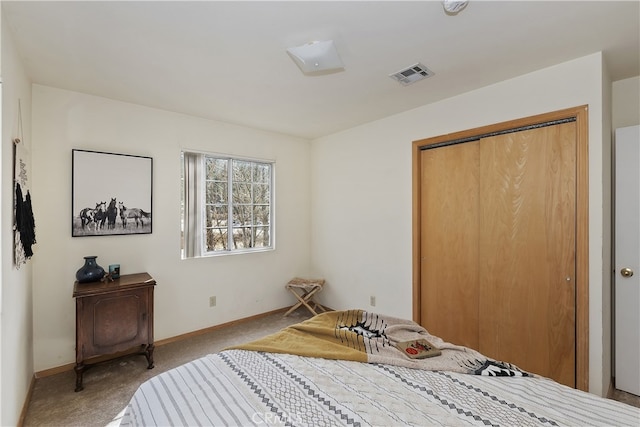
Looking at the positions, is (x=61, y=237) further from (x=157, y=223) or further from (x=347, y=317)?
(x=347, y=317)

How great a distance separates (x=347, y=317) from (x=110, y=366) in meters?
2.32

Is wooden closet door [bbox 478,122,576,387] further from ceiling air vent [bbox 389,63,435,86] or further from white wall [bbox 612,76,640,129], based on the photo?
ceiling air vent [bbox 389,63,435,86]

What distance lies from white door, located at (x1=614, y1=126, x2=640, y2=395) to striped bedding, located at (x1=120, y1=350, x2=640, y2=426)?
1597 millimetres

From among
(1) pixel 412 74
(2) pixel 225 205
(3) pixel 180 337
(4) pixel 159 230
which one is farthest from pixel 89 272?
(1) pixel 412 74

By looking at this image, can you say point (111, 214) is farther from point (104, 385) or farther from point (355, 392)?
point (355, 392)

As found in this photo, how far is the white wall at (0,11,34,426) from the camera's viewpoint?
1.60 meters

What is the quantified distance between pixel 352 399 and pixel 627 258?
2590mm

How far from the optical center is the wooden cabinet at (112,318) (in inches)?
94.0

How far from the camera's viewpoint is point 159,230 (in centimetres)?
320

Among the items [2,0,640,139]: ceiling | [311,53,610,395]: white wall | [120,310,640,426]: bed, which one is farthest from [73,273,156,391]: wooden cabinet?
[311,53,610,395]: white wall

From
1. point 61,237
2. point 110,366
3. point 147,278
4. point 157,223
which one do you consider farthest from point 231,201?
point 110,366

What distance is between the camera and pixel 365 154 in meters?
3.73

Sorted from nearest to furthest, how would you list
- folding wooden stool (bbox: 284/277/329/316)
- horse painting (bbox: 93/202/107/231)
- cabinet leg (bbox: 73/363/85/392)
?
1. cabinet leg (bbox: 73/363/85/392)
2. horse painting (bbox: 93/202/107/231)
3. folding wooden stool (bbox: 284/277/329/316)

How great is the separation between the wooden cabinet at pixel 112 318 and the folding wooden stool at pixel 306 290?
5.98 feet
